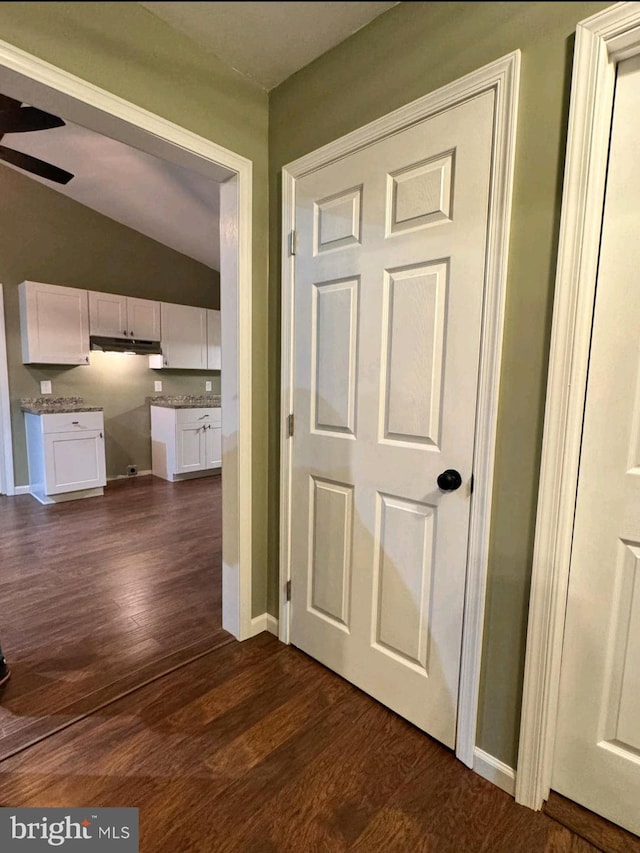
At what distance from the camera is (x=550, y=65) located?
1087mm

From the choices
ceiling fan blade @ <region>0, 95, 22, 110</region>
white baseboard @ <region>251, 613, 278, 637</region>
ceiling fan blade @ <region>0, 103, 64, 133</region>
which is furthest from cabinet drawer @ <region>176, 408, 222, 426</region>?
white baseboard @ <region>251, 613, 278, 637</region>

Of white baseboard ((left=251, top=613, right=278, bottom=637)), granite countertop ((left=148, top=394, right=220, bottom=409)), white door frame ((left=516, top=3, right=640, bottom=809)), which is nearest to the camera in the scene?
white door frame ((left=516, top=3, right=640, bottom=809))

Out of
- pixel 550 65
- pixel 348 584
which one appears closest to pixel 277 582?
pixel 348 584

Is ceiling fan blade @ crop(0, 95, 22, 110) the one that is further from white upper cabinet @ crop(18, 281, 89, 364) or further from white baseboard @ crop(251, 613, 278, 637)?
white baseboard @ crop(251, 613, 278, 637)

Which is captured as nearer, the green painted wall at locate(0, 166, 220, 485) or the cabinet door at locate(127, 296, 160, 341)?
the green painted wall at locate(0, 166, 220, 485)

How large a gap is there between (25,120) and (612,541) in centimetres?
366

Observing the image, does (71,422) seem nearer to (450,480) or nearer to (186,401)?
(186,401)

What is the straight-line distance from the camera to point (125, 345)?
15.1 feet

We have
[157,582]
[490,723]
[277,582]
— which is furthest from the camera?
[157,582]

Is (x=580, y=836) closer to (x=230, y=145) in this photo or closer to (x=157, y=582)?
(x=157, y=582)

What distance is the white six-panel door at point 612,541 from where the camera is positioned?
3.55 feet

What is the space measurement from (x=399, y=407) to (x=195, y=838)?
135cm

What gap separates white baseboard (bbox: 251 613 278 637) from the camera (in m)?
2.03

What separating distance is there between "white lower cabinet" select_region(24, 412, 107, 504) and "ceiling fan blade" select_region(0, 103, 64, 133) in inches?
87.6
